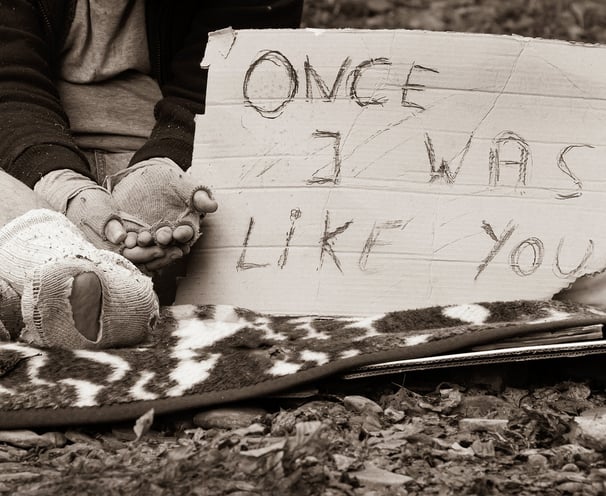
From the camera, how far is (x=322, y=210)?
197 cm

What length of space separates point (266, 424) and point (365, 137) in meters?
0.84

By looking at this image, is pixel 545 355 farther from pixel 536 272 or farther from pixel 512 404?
pixel 536 272

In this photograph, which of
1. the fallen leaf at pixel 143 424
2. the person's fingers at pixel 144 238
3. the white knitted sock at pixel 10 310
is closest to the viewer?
the fallen leaf at pixel 143 424

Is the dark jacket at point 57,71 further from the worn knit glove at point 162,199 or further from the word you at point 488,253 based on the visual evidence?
the word you at point 488,253

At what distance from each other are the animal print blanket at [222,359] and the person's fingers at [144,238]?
20cm

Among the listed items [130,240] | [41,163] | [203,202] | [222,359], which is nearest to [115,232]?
[130,240]

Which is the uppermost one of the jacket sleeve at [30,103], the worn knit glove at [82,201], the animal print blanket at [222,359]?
the jacket sleeve at [30,103]

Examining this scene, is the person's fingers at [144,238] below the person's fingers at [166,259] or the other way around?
the other way around

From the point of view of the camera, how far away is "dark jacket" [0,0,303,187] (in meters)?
1.98

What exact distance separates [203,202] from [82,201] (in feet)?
0.72

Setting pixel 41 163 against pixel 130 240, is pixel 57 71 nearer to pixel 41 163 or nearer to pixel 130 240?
pixel 41 163

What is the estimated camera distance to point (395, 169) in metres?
1.98

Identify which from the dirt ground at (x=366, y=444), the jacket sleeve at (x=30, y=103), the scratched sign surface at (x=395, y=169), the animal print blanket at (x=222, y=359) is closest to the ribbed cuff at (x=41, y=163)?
the jacket sleeve at (x=30, y=103)

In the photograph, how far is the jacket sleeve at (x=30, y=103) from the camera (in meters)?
1.96
